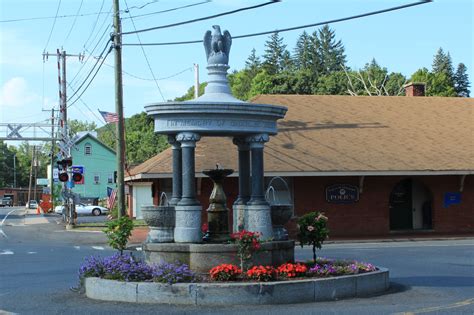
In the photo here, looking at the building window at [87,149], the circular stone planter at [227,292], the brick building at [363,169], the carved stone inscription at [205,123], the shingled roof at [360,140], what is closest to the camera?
the circular stone planter at [227,292]

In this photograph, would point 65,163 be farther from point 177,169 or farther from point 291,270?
point 291,270

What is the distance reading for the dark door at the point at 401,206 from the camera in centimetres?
3152

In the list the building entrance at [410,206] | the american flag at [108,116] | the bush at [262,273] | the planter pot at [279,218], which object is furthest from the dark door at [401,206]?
the bush at [262,273]

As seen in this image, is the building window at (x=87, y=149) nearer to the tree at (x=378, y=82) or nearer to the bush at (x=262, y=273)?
the tree at (x=378, y=82)

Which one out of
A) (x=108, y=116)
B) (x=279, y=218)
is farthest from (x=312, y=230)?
(x=108, y=116)

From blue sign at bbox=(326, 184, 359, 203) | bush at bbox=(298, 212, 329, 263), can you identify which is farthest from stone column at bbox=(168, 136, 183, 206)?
blue sign at bbox=(326, 184, 359, 203)

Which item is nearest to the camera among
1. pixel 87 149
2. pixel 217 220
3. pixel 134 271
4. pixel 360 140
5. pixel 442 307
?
pixel 442 307

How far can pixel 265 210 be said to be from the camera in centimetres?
1317

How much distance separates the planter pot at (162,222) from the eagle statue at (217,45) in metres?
3.07

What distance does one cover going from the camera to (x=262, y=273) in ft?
37.6

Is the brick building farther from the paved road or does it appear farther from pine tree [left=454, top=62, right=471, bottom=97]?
pine tree [left=454, top=62, right=471, bottom=97]

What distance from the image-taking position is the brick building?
2869 centimetres

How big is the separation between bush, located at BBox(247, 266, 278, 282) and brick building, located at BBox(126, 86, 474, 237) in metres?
15.8

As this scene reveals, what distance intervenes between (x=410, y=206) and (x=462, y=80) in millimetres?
71222
